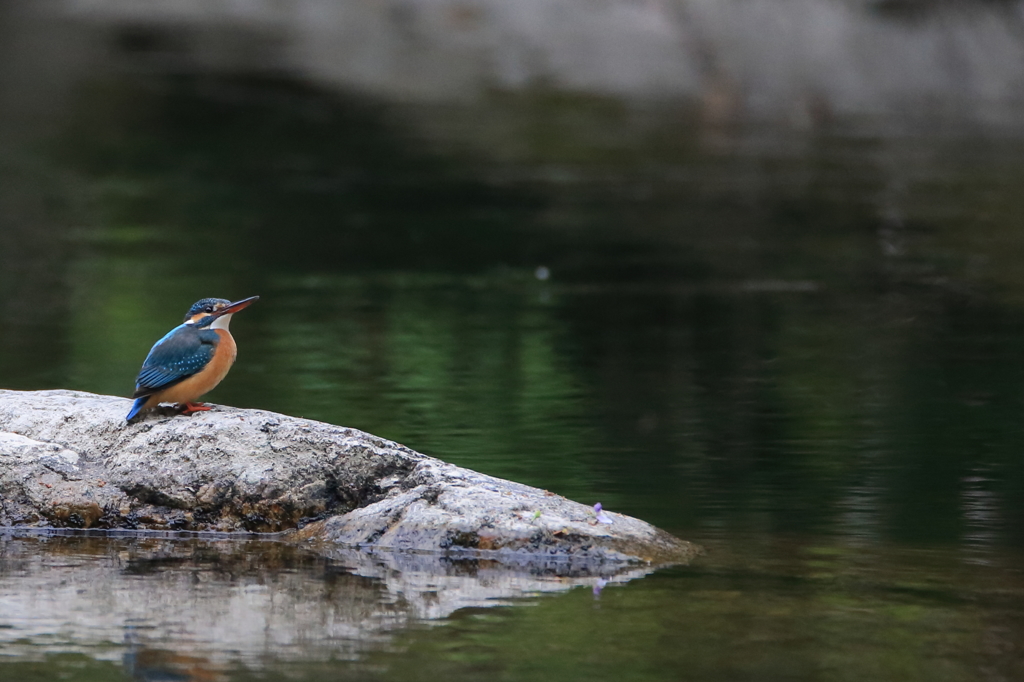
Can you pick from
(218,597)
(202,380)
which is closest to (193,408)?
(202,380)

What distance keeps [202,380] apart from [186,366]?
11 cm

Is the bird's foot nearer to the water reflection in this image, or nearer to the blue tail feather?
the blue tail feather

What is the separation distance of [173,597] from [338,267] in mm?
13727

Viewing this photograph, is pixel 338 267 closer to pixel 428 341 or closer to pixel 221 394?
pixel 428 341

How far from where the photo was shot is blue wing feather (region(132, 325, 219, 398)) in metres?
8.15

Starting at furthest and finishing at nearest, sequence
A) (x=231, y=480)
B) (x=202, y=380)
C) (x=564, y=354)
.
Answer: (x=564, y=354) → (x=202, y=380) → (x=231, y=480)

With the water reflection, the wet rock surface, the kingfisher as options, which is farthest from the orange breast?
the water reflection

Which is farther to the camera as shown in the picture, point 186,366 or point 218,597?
point 186,366

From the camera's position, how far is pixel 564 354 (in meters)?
14.8

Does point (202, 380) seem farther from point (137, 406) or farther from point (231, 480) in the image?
point (231, 480)

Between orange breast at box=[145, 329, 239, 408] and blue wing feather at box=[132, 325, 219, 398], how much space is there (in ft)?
0.08

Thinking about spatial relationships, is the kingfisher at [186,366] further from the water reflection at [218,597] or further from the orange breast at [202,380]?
the water reflection at [218,597]

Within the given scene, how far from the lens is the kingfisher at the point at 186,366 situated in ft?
26.8

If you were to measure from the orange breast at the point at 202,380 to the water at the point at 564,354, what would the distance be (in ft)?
2.41
